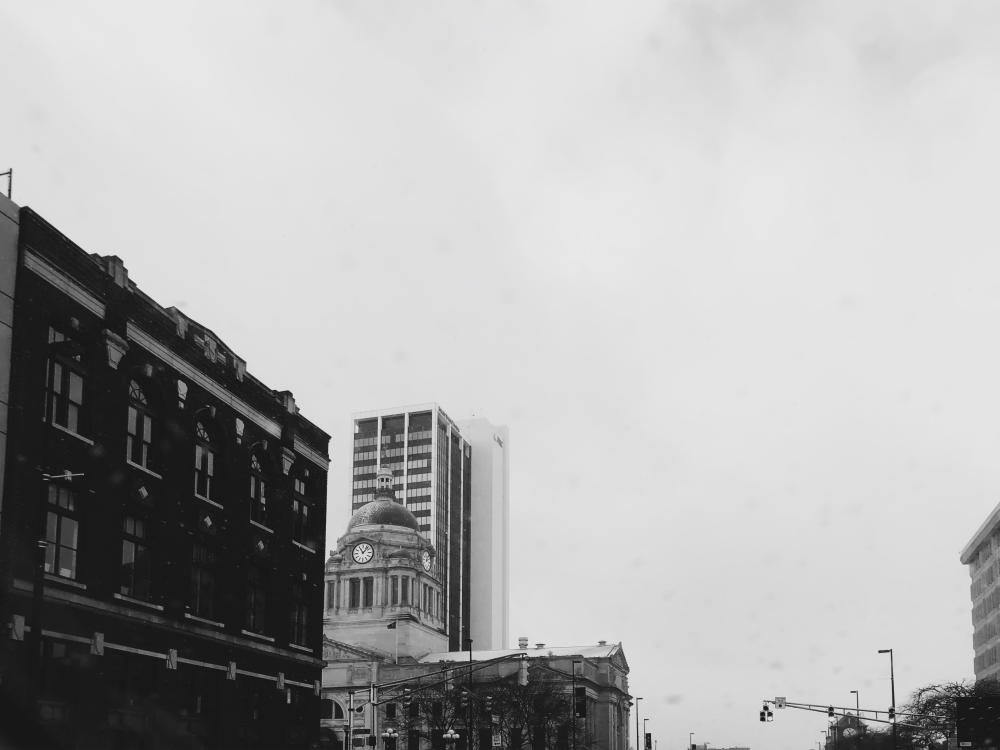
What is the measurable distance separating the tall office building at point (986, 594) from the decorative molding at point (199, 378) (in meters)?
84.1

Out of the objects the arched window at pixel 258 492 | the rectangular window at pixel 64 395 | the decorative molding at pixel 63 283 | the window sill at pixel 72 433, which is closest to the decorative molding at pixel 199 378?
the arched window at pixel 258 492

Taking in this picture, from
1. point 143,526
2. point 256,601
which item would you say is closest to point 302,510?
point 256,601

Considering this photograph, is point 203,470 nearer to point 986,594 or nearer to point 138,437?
point 138,437

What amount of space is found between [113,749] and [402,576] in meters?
125

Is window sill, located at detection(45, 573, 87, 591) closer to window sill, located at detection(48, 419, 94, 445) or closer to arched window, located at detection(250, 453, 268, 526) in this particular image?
window sill, located at detection(48, 419, 94, 445)

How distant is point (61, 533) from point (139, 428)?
6.30 m

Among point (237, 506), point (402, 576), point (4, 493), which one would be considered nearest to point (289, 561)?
point (237, 506)

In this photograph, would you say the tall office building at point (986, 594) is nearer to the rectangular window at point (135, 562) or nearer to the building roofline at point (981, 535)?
the building roofline at point (981, 535)

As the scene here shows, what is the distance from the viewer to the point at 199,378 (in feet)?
152

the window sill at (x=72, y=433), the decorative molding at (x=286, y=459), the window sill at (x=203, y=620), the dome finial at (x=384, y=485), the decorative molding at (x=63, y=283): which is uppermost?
the dome finial at (x=384, y=485)

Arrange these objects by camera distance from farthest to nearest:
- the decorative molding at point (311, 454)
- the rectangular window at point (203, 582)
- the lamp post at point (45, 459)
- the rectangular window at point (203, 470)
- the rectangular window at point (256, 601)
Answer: the decorative molding at point (311, 454) → the rectangular window at point (256, 601) → the rectangular window at point (203, 470) → the rectangular window at point (203, 582) → the lamp post at point (45, 459)

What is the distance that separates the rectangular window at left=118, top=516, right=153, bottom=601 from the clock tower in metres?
119

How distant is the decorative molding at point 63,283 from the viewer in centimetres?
3566

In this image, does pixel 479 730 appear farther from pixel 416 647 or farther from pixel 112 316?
pixel 112 316
